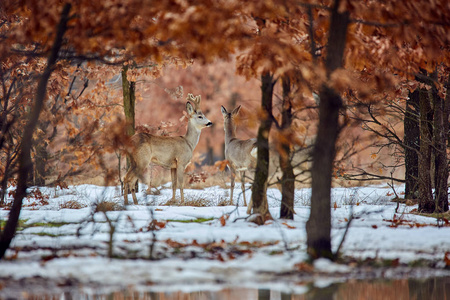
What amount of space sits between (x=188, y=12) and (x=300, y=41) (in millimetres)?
3208

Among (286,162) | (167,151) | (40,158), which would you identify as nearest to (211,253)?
(286,162)

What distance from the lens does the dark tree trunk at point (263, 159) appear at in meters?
8.20

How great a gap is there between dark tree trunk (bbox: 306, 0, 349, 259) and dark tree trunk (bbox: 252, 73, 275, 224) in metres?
1.90

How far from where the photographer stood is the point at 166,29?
5.73 m

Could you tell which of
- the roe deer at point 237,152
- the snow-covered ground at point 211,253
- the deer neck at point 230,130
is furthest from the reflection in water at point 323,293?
the deer neck at point 230,130

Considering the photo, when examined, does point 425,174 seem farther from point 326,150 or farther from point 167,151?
point 167,151

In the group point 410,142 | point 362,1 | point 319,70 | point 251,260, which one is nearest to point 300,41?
point 362,1

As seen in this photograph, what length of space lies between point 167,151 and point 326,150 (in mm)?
8112

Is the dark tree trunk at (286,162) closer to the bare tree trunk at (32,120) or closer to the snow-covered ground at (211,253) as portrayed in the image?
the snow-covered ground at (211,253)

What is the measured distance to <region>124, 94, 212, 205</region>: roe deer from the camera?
13.0 m

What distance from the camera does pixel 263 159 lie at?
8422 millimetres

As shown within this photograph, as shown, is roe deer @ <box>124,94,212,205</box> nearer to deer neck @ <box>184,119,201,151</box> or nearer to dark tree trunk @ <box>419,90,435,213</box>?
deer neck @ <box>184,119,201,151</box>

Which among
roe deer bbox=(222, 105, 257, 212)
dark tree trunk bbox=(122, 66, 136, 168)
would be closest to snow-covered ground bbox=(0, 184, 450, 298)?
roe deer bbox=(222, 105, 257, 212)

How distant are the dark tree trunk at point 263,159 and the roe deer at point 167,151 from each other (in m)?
4.39
